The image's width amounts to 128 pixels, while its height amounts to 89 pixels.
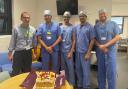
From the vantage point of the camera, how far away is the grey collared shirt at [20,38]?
3762mm

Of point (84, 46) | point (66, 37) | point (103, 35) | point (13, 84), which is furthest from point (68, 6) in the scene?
point (13, 84)

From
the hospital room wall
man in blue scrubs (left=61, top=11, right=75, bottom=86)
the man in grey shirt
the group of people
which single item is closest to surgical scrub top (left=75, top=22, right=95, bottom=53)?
the group of people

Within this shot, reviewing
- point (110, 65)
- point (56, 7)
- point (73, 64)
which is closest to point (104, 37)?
point (110, 65)

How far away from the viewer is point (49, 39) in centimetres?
424

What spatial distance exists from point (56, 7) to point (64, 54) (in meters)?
1.96

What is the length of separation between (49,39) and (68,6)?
166 centimetres

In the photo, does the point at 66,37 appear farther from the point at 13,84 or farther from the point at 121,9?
the point at 121,9

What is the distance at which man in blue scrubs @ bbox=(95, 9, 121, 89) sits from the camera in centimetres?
381

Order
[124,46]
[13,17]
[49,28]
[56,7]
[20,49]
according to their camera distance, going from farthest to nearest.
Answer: [124,46]
[56,7]
[13,17]
[49,28]
[20,49]

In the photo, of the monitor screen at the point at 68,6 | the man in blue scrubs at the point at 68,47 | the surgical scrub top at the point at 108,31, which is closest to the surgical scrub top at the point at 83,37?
the man in blue scrubs at the point at 68,47

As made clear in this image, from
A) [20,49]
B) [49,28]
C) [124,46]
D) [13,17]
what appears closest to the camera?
[20,49]

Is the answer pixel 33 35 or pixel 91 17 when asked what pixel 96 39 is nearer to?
pixel 33 35

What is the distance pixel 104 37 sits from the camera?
3.84 metres

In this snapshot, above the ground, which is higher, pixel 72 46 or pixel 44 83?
pixel 72 46
